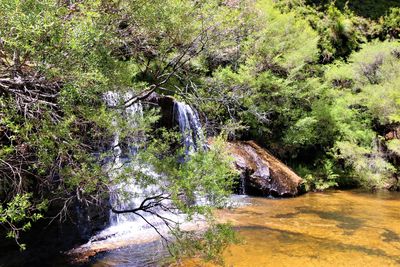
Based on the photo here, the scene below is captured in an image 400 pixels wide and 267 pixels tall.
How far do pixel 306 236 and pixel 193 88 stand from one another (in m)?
4.92

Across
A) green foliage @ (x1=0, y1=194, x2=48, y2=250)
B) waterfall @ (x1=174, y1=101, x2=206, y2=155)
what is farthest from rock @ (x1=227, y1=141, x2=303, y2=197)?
green foliage @ (x1=0, y1=194, x2=48, y2=250)

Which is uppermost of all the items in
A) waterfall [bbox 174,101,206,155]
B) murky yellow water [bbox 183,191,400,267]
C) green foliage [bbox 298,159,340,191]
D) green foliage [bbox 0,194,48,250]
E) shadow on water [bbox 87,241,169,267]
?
waterfall [bbox 174,101,206,155]

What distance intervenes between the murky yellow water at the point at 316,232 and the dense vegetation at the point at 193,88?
1.67 meters

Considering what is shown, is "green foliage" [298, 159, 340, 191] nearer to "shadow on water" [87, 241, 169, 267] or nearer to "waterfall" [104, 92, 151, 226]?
"waterfall" [104, 92, 151, 226]

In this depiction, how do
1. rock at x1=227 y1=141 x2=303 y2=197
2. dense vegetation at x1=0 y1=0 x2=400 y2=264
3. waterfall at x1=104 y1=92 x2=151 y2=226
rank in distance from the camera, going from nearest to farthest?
dense vegetation at x1=0 y1=0 x2=400 y2=264, waterfall at x1=104 y1=92 x2=151 y2=226, rock at x1=227 y1=141 x2=303 y2=197

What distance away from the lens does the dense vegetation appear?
472 centimetres

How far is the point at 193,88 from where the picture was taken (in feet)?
34.9

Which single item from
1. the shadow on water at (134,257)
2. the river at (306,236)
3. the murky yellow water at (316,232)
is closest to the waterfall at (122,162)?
the shadow on water at (134,257)

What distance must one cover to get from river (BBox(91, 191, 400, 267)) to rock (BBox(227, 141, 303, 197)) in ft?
2.10

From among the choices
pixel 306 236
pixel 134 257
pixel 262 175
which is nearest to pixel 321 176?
pixel 262 175

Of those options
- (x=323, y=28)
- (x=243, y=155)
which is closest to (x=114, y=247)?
(x=243, y=155)

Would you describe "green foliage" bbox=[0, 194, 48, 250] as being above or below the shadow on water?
above

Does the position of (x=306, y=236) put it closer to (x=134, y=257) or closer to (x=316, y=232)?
(x=316, y=232)

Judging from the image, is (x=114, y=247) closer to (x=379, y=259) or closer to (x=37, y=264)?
(x=37, y=264)
